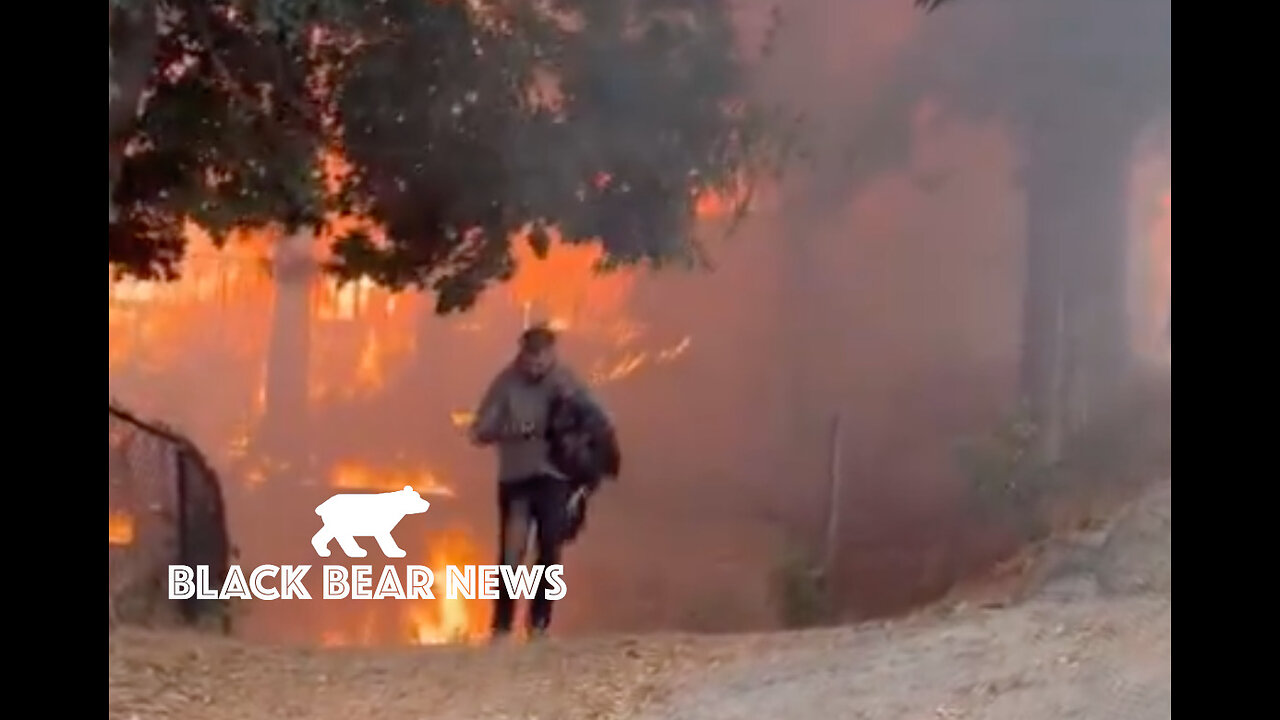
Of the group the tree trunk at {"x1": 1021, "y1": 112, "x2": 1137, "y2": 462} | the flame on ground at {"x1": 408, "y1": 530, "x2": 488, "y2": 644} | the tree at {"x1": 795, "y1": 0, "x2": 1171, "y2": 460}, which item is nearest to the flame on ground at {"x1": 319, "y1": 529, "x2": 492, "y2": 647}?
the flame on ground at {"x1": 408, "y1": 530, "x2": 488, "y2": 644}

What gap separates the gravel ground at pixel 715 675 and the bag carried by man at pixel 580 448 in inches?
15.3

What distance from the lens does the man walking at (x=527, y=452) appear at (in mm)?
3609

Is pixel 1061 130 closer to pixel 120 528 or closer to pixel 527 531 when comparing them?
pixel 527 531

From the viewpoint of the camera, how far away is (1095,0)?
146 inches

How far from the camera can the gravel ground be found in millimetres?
3535

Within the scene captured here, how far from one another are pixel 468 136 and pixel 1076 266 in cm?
161

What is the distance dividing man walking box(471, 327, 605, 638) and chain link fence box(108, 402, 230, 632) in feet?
2.31

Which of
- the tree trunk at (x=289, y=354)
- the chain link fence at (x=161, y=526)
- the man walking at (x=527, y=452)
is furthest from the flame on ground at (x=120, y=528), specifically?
the man walking at (x=527, y=452)

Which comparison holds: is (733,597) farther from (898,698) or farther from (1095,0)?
(1095,0)

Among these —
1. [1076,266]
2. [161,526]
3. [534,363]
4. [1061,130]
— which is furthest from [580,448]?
[1061,130]

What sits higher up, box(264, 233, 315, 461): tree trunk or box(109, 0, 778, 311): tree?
box(109, 0, 778, 311): tree

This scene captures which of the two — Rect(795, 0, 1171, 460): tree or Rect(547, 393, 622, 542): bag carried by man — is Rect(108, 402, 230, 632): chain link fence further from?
Rect(795, 0, 1171, 460): tree
